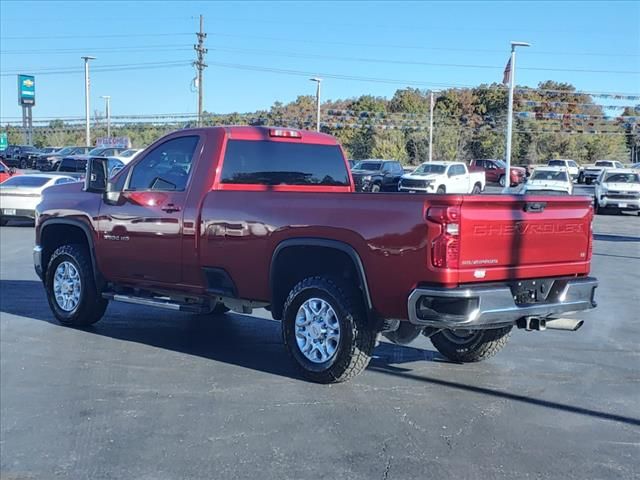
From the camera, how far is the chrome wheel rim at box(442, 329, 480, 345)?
21.7 feet

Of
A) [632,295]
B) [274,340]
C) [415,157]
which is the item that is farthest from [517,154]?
[274,340]

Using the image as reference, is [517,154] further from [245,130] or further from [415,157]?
[245,130]

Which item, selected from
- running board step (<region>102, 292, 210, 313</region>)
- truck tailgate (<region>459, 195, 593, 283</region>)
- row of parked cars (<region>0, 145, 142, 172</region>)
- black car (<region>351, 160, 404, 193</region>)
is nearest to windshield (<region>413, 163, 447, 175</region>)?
black car (<region>351, 160, 404, 193</region>)

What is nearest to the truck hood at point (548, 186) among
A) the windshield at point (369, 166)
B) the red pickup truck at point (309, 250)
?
the windshield at point (369, 166)

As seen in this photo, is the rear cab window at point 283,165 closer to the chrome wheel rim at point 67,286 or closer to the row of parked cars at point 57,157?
the chrome wheel rim at point 67,286

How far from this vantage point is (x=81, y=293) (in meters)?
7.88

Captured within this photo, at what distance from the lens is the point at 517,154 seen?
69.8 meters

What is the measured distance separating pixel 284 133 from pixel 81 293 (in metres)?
2.79

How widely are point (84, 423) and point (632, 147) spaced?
81326 millimetres

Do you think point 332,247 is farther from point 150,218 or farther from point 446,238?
point 150,218

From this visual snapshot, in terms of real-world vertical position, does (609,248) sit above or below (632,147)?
below

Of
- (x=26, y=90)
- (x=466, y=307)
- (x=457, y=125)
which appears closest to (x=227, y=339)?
(x=466, y=307)

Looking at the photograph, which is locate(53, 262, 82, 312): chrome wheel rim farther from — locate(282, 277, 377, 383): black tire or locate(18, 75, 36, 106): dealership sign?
locate(18, 75, 36, 106): dealership sign

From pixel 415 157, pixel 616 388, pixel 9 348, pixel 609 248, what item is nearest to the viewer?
pixel 616 388
